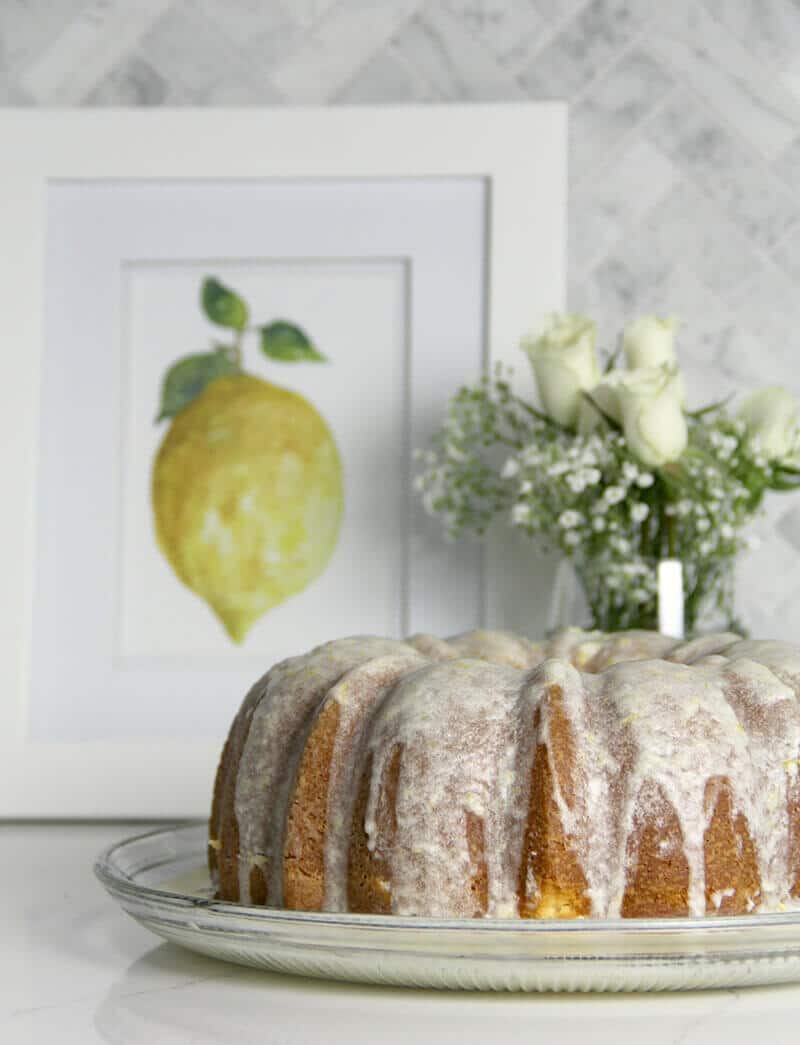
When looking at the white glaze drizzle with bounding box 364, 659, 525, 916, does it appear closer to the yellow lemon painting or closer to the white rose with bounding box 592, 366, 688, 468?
the white rose with bounding box 592, 366, 688, 468

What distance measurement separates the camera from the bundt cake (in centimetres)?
58

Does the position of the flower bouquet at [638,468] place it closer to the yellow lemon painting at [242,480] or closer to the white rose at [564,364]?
the white rose at [564,364]

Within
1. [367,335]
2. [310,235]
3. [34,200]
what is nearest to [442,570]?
[367,335]

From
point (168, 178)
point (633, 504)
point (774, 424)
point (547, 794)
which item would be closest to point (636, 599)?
point (633, 504)

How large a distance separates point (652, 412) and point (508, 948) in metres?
0.65

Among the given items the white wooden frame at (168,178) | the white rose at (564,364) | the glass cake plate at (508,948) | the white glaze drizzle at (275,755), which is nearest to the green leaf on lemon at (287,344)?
the white wooden frame at (168,178)

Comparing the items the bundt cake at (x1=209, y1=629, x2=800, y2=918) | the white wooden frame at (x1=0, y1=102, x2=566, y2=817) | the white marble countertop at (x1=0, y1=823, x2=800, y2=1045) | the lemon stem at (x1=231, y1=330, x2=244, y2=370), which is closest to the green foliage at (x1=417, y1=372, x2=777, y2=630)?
the white wooden frame at (x1=0, y1=102, x2=566, y2=817)

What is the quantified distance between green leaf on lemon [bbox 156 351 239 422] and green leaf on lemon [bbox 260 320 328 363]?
0.04 metres

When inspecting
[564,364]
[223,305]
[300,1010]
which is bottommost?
[300,1010]

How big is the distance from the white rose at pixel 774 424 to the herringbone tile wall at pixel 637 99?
0.19 metres

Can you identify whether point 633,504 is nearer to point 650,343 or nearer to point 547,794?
point 650,343

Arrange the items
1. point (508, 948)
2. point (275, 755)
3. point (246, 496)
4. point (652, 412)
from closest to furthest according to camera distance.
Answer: point (508, 948), point (275, 755), point (652, 412), point (246, 496)

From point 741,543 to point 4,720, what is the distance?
78cm

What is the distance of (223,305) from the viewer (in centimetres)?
139
